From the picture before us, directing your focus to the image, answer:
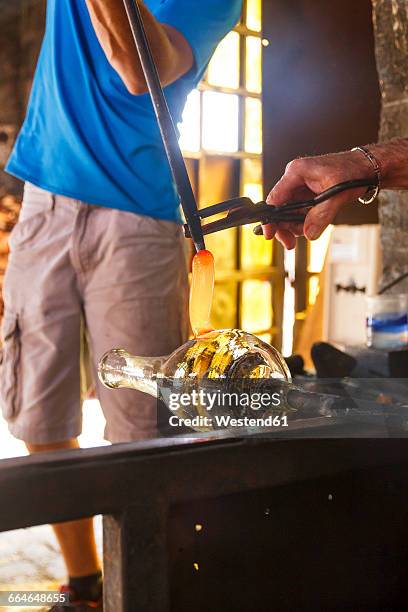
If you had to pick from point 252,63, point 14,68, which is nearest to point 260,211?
point 14,68

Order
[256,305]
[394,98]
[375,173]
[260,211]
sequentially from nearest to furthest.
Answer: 1. [260,211]
2. [375,173]
3. [394,98]
4. [256,305]

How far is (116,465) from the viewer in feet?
1.69

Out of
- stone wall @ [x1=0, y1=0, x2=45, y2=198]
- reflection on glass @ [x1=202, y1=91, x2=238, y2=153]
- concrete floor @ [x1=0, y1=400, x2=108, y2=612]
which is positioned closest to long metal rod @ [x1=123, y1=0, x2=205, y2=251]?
concrete floor @ [x1=0, y1=400, x2=108, y2=612]

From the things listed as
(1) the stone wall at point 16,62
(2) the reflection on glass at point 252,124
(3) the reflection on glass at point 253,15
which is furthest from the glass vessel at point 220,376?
(3) the reflection on glass at point 253,15

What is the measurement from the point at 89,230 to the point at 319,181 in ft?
1.78

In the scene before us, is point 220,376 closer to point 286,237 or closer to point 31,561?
point 286,237

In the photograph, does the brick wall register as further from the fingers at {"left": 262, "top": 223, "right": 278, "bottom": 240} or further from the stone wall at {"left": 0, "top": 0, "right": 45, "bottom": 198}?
the fingers at {"left": 262, "top": 223, "right": 278, "bottom": 240}

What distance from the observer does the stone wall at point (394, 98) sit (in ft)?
5.97

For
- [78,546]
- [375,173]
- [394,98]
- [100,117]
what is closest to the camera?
[375,173]

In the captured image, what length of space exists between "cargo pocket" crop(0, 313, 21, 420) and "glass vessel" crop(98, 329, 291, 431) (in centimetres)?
69

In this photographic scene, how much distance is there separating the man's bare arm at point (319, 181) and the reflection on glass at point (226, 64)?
2.61m

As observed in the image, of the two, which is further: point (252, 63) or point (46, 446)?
point (252, 63)

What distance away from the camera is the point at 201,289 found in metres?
0.64

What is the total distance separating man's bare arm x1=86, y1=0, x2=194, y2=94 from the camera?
3.42ft
